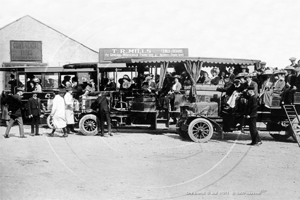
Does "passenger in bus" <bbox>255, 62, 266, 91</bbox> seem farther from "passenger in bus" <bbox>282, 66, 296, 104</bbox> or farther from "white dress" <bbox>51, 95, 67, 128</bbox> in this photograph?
"white dress" <bbox>51, 95, 67, 128</bbox>

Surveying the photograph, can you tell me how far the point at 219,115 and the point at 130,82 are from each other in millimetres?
3760

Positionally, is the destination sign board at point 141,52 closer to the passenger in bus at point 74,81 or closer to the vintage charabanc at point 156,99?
the passenger in bus at point 74,81

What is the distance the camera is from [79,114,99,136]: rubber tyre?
11867 millimetres

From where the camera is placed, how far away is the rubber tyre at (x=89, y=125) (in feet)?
38.9

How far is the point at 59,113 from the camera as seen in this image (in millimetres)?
11562

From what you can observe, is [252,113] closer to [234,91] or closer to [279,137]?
[234,91]

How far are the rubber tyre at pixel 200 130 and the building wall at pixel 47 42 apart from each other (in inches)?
799

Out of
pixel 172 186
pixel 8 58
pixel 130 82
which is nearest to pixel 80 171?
pixel 172 186

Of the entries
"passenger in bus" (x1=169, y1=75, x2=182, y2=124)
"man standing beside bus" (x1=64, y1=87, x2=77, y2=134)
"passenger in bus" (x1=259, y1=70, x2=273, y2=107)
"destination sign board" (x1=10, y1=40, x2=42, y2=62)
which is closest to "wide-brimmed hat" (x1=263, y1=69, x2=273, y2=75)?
"passenger in bus" (x1=259, y1=70, x2=273, y2=107)

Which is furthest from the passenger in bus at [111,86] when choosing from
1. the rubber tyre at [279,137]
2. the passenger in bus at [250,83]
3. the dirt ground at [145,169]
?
the rubber tyre at [279,137]

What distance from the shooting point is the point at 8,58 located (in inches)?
1120

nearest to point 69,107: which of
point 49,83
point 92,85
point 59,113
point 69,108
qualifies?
point 69,108

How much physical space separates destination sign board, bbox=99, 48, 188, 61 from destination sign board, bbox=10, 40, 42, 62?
6519 mm

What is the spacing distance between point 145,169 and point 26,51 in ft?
79.7
